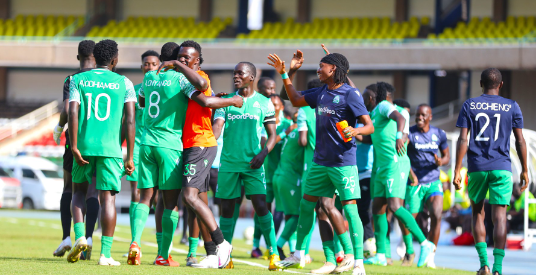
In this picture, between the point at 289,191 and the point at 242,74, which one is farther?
the point at 289,191

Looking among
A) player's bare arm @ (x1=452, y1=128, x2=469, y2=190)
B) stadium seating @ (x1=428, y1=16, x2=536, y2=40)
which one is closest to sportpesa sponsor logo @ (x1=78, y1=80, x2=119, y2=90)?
player's bare arm @ (x1=452, y1=128, x2=469, y2=190)

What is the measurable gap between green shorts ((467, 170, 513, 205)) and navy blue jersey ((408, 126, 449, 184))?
2896mm

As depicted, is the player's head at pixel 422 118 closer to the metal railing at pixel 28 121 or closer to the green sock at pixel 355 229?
the green sock at pixel 355 229

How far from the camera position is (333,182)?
703 cm

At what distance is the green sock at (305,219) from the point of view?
736 centimetres

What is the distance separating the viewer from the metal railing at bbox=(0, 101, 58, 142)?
30391 millimetres

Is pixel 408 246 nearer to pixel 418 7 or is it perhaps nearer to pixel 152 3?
pixel 418 7

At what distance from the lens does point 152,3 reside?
3597cm

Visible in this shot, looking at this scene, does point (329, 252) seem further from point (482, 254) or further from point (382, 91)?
point (382, 91)

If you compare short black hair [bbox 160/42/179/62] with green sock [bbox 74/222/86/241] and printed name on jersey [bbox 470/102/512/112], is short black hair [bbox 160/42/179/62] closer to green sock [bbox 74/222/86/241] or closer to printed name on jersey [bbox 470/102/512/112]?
green sock [bbox 74/222/86/241]

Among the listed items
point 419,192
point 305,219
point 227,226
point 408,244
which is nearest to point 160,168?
point 227,226

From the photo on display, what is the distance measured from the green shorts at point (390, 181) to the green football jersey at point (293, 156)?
1035 mm

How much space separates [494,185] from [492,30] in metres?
22.7

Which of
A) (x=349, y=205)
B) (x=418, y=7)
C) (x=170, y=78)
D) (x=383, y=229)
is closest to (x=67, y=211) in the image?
(x=170, y=78)
